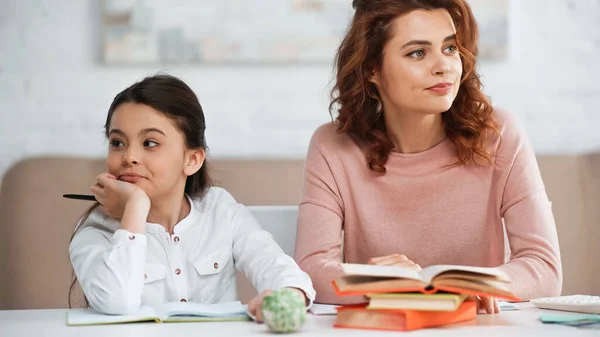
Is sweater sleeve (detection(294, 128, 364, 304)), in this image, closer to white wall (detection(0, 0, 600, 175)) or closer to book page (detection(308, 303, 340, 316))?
book page (detection(308, 303, 340, 316))

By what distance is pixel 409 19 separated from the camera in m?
1.83

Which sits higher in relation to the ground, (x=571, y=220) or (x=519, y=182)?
(x=519, y=182)

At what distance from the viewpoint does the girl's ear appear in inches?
69.9

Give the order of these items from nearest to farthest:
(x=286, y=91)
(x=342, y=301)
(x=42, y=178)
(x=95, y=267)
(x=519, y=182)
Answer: (x=95, y=267) → (x=342, y=301) → (x=519, y=182) → (x=42, y=178) → (x=286, y=91)

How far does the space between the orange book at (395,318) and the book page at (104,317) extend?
323mm

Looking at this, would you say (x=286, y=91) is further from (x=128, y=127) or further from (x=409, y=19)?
(x=128, y=127)

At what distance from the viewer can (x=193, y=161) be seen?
1.79m

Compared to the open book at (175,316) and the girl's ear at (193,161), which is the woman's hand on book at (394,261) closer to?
the open book at (175,316)

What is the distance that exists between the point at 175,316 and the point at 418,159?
0.80m

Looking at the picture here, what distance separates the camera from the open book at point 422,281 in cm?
120

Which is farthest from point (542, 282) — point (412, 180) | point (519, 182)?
point (412, 180)

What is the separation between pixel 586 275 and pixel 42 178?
1.72 metres

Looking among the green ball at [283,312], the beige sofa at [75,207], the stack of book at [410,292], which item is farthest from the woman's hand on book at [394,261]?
the beige sofa at [75,207]

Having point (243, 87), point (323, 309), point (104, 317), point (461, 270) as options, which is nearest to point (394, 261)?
point (323, 309)
